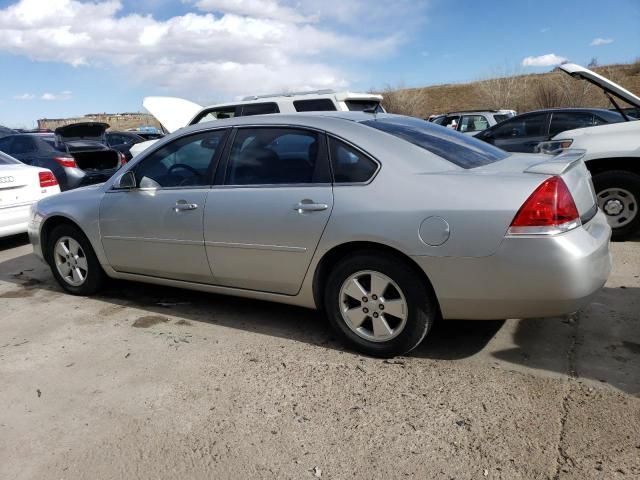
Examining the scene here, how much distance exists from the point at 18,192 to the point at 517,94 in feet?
132

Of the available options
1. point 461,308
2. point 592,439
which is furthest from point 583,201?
point 592,439

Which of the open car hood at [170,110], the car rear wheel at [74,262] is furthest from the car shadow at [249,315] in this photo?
the open car hood at [170,110]

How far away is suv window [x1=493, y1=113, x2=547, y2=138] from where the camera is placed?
9.37m

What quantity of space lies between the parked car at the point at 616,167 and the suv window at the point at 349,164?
3169 millimetres

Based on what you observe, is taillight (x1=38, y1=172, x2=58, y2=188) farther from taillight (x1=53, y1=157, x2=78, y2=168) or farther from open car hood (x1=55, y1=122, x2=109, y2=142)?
open car hood (x1=55, y1=122, x2=109, y2=142)

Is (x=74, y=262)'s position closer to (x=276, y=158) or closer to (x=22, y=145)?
(x=276, y=158)

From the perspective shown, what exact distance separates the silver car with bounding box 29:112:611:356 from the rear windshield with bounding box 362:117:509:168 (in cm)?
2

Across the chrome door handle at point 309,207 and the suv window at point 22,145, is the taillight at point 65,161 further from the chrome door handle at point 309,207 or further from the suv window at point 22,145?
the chrome door handle at point 309,207

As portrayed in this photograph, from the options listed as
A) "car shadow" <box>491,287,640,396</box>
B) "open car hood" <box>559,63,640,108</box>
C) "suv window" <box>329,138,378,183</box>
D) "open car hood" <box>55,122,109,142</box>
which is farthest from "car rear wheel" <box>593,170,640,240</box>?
"open car hood" <box>55,122,109,142</box>

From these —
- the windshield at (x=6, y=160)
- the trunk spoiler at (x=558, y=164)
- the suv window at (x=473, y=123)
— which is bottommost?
the suv window at (x=473, y=123)

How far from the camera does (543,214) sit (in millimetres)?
2840

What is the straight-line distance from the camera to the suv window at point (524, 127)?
9.37 meters

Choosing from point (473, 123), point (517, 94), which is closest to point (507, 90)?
point (517, 94)

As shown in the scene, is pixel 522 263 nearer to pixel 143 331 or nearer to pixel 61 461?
pixel 61 461
